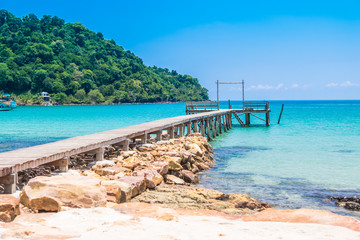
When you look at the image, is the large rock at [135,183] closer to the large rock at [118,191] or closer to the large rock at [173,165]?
the large rock at [118,191]

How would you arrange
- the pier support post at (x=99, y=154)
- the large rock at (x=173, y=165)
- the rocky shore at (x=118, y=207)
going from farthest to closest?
1. the large rock at (x=173, y=165)
2. the pier support post at (x=99, y=154)
3. the rocky shore at (x=118, y=207)

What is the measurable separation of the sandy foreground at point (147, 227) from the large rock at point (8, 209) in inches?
4.2

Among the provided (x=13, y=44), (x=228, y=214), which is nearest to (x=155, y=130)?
(x=228, y=214)

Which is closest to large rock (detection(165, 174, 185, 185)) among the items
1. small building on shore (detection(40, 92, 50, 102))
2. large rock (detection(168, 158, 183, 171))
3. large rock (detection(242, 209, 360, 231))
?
large rock (detection(168, 158, 183, 171))

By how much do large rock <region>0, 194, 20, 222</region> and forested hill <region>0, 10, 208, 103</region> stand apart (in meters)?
111

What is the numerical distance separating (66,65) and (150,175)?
403 feet

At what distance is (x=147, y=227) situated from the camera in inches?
211

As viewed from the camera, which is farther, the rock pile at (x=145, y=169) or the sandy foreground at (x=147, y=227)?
the rock pile at (x=145, y=169)

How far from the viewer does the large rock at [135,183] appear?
793cm

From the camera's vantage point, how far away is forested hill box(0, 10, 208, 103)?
113062 millimetres

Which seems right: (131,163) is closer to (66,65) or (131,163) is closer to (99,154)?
(99,154)

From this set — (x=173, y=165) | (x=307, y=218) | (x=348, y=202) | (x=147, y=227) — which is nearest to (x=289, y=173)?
(x=348, y=202)

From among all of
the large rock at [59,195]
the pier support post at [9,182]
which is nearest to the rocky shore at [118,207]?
the large rock at [59,195]

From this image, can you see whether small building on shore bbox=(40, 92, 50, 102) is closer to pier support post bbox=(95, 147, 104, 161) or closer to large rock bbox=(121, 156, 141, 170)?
pier support post bbox=(95, 147, 104, 161)
